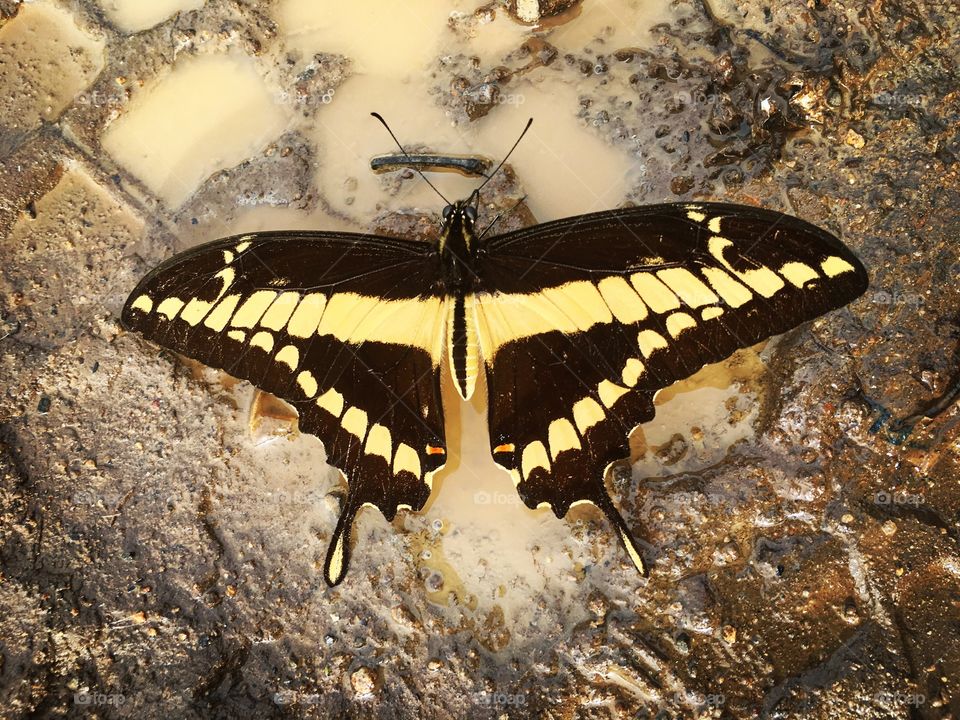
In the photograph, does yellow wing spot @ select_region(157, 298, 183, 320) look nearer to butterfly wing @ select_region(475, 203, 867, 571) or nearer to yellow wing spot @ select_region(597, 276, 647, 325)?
butterfly wing @ select_region(475, 203, 867, 571)

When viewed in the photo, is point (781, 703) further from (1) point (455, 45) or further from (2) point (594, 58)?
(1) point (455, 45)

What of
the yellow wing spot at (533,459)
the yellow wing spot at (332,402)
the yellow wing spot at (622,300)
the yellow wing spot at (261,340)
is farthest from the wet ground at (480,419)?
the yellow wing spot at (622,300)

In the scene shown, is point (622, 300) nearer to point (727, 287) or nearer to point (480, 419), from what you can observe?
point (727, 287)

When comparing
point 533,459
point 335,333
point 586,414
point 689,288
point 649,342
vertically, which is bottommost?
point 533,459

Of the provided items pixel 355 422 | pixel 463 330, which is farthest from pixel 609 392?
pixel 355 422

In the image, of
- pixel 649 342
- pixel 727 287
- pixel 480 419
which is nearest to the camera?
pixel 727 287

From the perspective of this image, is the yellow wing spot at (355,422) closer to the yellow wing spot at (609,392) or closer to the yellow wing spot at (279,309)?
the yellow wing spot at (279,309)
